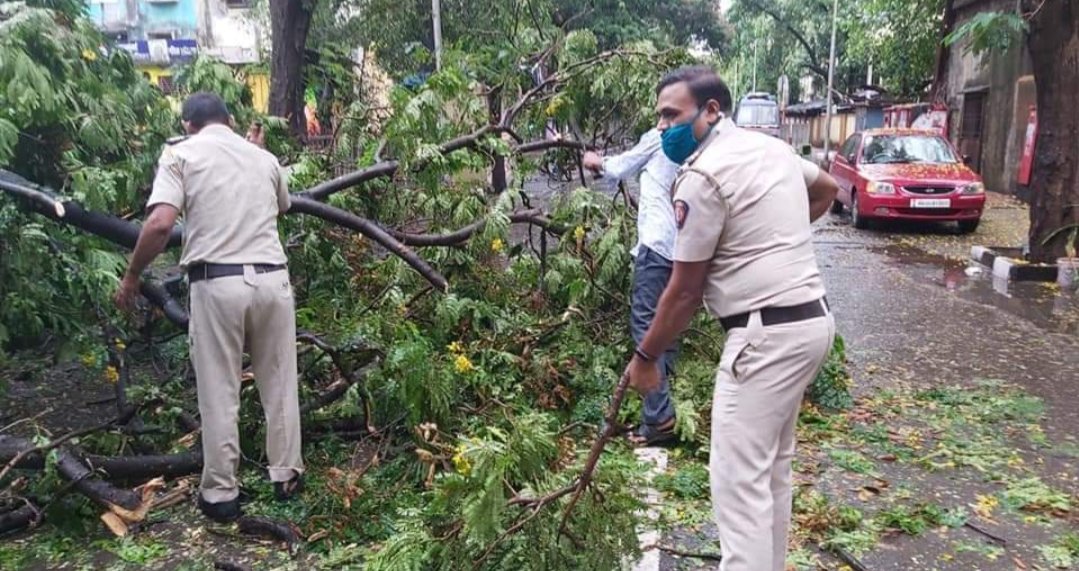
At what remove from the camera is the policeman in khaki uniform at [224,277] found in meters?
3.66

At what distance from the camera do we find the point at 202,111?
12.6 ft

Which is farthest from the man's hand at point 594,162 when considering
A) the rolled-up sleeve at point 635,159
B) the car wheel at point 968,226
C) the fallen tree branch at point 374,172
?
the car wheel at point 968,226

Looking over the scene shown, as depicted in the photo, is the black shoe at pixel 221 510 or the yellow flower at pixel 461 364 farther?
the yellow flower at pixel 461 364

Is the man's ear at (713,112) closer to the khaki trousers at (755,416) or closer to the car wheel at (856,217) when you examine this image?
the khaki trousers at (755,416)

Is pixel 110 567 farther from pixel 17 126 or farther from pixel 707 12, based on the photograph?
pixel 707 12

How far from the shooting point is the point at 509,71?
664cm

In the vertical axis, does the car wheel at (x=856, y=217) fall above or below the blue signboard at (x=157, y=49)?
below

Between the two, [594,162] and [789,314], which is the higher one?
[594,162]

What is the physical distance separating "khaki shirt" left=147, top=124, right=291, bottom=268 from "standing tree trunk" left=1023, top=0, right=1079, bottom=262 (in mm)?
8622

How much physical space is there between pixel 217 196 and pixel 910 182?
1184cm

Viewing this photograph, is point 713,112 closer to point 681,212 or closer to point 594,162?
point 681,212

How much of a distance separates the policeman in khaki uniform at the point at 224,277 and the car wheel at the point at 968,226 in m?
12.3

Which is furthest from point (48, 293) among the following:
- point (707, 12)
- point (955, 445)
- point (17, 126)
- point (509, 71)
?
point (707, 12)

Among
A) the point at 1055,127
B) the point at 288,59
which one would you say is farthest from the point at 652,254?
the point at 1055,127
